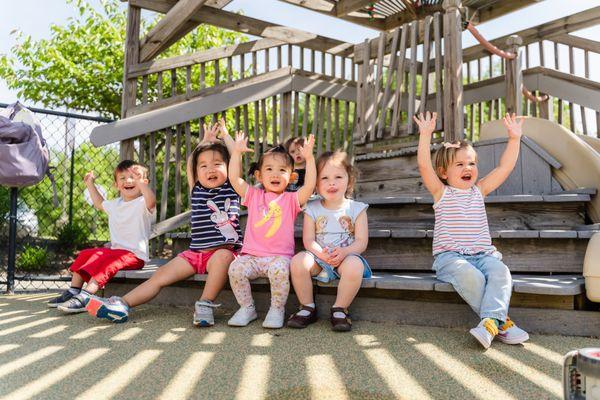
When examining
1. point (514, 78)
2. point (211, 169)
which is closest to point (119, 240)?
point (211, 169)

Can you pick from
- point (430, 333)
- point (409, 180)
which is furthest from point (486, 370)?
point (409, 180)

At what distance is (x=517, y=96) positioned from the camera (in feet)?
15.0

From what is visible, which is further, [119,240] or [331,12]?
[331,12]

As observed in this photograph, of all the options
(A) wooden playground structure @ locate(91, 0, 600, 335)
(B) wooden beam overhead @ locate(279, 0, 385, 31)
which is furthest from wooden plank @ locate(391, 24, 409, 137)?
(B) wooden beam overhead @ locate(279, 0, 385, 31)

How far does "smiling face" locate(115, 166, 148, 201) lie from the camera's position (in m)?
Result: 3.38

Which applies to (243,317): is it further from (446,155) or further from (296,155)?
(296,155)

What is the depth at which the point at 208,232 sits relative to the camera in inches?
114

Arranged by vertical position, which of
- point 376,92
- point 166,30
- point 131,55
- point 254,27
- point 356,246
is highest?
point 254,27

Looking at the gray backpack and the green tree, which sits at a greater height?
the green tree

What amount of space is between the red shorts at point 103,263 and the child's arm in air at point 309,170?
118 cm

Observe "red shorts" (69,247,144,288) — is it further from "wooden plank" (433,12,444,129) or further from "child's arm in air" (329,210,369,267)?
"wooden plank" (433,12,444,129)

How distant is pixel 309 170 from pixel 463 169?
773mm

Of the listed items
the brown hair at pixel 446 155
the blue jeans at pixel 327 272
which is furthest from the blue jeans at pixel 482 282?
the brown hair at pixel 446 155

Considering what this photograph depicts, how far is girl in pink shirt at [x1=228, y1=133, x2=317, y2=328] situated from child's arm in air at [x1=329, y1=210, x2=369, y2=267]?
0.81 ft
